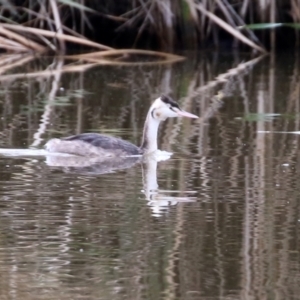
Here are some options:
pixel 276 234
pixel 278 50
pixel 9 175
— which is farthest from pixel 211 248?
pixel 278 50

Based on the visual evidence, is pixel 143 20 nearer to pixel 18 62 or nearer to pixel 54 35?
pixel 54 35

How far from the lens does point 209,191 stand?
22.6 ft

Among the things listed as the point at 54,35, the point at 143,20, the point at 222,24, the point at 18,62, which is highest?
the point at 143,20

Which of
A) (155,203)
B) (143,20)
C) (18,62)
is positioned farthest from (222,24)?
(155,203)

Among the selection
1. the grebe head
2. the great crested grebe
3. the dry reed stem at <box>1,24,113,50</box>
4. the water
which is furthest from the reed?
the great crested grebe

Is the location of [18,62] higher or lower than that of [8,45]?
lower

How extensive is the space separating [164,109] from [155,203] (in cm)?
218

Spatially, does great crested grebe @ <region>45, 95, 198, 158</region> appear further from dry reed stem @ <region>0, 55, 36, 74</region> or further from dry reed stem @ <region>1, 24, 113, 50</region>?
dry reed stem @ <region>1, 24, 113, 50</region>

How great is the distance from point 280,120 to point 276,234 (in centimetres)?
420

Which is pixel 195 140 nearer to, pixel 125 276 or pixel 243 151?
pixel 243 151

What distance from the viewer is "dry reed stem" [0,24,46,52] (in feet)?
46.5

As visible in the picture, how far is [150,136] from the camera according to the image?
28.0 feet

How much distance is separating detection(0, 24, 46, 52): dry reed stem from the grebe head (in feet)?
19.2

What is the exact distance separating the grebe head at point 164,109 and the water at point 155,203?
25 centimetres
